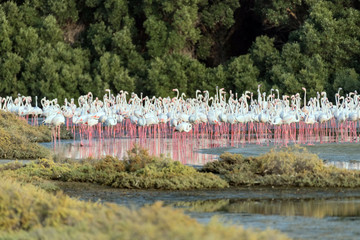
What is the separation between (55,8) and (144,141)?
17977 millimetres

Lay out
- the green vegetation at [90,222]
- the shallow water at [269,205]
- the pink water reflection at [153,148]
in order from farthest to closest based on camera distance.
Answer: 1. the pink water reflection at [153,148]
2. the shallow water at [269,205]
3. the green vegetation at [90,222]

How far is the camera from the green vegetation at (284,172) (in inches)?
535

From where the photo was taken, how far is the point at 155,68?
3788cm

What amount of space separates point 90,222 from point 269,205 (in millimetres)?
4954

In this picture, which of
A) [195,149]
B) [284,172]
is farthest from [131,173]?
[195,149]

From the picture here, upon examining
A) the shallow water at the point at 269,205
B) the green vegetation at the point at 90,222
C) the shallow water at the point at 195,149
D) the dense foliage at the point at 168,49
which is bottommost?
the shallow water at the point at 269,205

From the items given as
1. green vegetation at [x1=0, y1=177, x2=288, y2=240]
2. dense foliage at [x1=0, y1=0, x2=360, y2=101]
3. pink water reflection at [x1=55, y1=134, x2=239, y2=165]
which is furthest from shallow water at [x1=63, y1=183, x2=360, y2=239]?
dense foliage at [x1=0, y1=0, x2=360, y2=101]

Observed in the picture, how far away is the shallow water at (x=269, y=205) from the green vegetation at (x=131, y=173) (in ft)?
1.08

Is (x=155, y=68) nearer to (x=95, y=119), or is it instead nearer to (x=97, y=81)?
(x=97, y=81)

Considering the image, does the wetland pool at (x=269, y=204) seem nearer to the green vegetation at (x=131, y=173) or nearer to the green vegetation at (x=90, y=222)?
the green vegetation at (x=131, y=173)

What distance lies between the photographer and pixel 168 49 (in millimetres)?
39594

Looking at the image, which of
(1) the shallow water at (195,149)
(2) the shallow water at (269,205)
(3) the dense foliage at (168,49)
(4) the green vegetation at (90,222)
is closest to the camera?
(4) the green vegetation at (90,222)

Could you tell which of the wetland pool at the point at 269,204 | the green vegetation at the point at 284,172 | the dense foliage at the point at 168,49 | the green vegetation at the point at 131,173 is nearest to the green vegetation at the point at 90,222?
the wetland pool at the point at 269,204

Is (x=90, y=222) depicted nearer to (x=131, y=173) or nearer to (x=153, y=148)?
(x=131, y=173)
